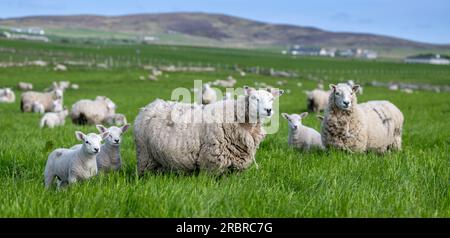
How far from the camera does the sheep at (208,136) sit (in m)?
6.23

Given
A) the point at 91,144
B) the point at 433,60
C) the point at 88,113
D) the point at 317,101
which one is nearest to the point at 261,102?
the point at 91,144

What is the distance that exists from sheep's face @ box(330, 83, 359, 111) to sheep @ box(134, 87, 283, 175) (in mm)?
2732

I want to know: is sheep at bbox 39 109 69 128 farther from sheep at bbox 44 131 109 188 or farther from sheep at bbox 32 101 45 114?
sheep at bbox 44 131 109 188

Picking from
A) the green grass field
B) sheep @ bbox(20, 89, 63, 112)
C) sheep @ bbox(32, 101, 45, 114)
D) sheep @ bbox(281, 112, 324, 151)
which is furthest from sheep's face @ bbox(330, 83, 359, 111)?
sheep @ bbox(20, 89, 63, 112)

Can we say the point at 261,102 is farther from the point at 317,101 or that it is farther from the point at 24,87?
the point at 24,87

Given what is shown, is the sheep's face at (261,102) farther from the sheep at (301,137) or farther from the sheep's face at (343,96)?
the sheep at (301,137)

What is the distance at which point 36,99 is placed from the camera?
23531 millimetres

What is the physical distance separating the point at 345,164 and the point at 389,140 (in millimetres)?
3072

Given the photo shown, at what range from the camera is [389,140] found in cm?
963

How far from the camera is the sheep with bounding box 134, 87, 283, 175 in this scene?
6.23 meters

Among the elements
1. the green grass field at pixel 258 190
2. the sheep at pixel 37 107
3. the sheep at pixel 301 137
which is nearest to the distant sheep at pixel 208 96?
the sheep at pixel 37 107

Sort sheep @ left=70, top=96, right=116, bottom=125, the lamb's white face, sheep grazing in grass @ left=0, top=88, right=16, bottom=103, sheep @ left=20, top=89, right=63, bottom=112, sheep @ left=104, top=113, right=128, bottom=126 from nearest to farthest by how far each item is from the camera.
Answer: sheep @ left=104, top=113, right=128, bottom=126 → sheep @ left=70, top=96, right=116, bottom=125 → the lamb's white face → sheep @ left=20, top=89, right=63, bottom=112 → sheep grazing in grass @ left=0, top=88, right=16, bottom=103

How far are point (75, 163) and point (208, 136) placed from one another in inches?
64.7
